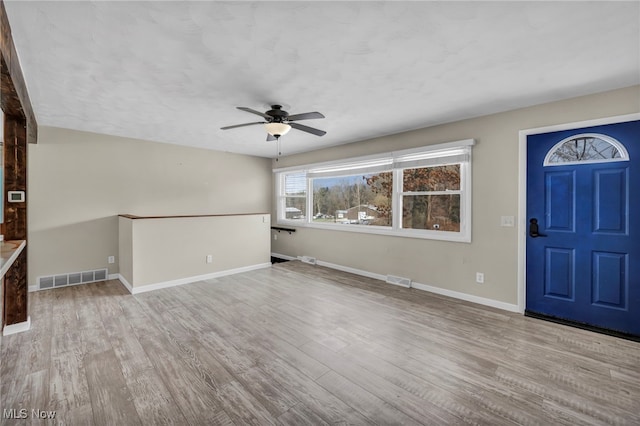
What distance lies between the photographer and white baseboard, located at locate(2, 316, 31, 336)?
2.79 metres

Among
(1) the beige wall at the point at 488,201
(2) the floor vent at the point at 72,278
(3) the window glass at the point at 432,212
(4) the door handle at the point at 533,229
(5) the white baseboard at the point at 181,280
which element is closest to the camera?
(1) the beige wall at the point at 488,201

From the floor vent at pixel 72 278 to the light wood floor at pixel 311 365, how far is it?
2.97 ft

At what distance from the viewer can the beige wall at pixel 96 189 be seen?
4.25m

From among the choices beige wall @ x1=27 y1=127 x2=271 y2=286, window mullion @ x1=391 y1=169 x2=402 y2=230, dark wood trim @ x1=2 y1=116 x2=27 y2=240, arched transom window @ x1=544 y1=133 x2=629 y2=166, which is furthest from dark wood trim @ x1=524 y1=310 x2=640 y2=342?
beige wall @ x1=27 y1=127 x2=271 y2=286

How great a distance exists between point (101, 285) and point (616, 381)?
6.16 meters

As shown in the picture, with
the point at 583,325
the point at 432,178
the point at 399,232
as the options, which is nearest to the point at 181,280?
the point at 399,232

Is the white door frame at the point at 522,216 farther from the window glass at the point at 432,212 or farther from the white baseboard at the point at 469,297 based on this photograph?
the window glass at the point at 432,212

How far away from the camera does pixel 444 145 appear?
13.0 feet

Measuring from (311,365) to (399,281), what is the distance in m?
2.56

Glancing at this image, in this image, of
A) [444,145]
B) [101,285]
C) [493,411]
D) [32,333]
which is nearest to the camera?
[493,411]

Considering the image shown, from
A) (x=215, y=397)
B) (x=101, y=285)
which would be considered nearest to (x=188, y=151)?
(x=101, y=285)

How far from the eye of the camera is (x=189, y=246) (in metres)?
4.64

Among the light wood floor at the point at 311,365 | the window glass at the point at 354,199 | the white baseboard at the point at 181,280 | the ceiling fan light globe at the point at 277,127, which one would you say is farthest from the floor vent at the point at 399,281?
the ceiling fan light globe at the point at 277,127

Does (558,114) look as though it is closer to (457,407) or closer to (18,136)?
(457,407)
